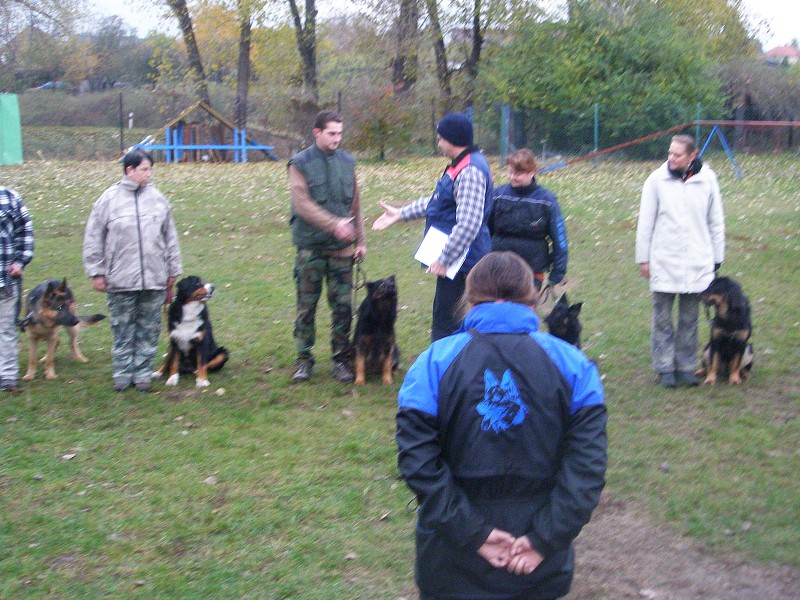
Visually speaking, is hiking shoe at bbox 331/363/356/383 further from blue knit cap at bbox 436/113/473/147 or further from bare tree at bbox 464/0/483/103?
bare tree at bbox 464/0/483/103

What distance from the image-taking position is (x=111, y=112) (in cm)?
3841

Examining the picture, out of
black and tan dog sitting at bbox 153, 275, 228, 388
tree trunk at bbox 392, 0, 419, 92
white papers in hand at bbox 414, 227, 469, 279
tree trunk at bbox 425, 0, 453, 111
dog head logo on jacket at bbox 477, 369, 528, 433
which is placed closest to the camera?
dog head logo on jacket at bbox 477, 369, 528, 433

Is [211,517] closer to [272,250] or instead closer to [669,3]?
[272,250]

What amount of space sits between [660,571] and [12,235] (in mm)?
5358

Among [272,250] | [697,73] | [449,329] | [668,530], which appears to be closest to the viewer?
[668,530]

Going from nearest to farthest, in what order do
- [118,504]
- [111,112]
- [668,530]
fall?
[668,530] → [118,504] → [111,112]

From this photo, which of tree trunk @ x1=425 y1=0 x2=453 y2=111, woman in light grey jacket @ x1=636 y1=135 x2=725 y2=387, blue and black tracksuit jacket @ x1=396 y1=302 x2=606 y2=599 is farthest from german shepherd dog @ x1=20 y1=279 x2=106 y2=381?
tree trunk @ x1=425 y1=0 x2=453 y2=111

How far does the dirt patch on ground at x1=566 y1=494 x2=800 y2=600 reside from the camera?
411 cm

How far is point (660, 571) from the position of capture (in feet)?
14.1

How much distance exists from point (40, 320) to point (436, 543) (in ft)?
18.7

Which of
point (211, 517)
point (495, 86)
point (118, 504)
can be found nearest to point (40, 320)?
point (118, 504)

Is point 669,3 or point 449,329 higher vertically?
point 669,3

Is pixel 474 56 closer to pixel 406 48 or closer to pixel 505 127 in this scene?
pixel 406 48

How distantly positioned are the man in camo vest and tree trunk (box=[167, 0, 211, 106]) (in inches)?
1072
